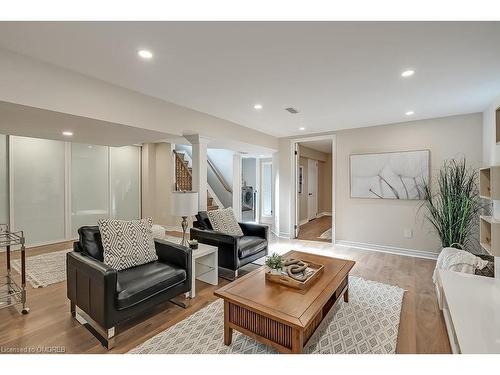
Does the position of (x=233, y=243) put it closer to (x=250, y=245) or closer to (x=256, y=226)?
(x=250, y=245)

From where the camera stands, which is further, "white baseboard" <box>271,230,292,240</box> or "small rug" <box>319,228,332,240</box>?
"white baseboard" <box>271,230,292,240</box>

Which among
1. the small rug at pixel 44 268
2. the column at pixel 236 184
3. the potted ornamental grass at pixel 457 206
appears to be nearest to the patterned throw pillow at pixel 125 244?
the small rug at pixel 44 268

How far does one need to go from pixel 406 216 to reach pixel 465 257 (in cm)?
166

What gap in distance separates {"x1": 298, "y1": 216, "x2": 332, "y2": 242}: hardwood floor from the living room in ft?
2.53

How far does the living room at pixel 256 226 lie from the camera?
1692mm

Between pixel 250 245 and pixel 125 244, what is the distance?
160 cm

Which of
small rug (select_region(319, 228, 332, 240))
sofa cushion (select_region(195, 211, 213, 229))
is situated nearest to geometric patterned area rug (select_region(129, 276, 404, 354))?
sofa cushion (select_region(195, 211, 213, 229))

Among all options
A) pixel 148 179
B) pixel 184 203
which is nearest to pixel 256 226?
pixel 184 203

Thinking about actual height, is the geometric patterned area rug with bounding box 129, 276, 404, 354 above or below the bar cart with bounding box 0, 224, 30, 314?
below

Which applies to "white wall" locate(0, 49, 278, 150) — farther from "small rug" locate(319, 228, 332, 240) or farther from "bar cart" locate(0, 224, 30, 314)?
"small rug" locate(319, 228, 332, 240)

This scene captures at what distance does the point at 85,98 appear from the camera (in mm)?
2420

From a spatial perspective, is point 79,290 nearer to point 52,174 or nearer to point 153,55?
point 153,55

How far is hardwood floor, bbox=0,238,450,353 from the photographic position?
183 cm
